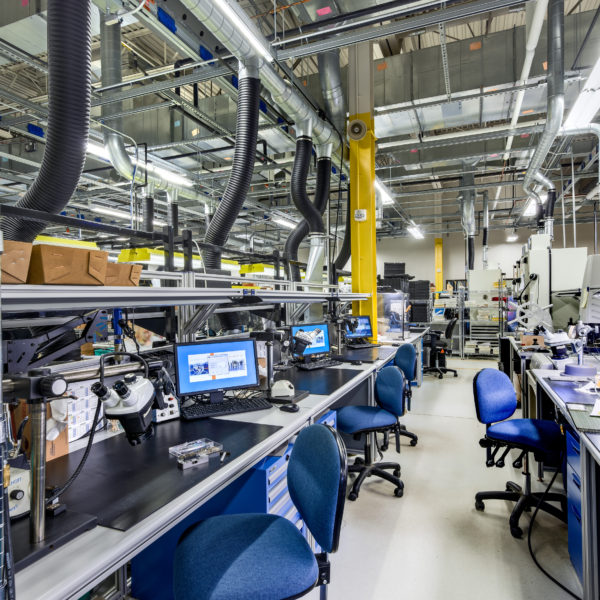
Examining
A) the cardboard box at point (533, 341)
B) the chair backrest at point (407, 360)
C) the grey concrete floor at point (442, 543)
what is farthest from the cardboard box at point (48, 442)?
the cardboard box at point (533, 341)

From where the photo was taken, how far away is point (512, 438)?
2.28m

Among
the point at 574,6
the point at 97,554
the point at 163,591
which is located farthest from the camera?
the point at 574,6

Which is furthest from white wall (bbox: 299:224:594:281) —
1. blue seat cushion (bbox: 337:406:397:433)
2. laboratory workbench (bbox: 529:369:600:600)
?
laboratory workbench (bbox: 529:369:600:600)

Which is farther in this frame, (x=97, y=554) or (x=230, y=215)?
(x=230, y=215)

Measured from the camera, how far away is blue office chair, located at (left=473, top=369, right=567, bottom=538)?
2.23 metres

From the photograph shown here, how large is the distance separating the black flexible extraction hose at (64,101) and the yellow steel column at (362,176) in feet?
11.3

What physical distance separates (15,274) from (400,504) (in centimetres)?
249

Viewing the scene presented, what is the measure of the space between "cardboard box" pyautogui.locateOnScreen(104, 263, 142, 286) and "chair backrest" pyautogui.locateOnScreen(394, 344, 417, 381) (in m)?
2.46

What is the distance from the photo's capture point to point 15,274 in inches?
41.4

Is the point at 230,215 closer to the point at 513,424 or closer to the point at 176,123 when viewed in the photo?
the point at 513,424

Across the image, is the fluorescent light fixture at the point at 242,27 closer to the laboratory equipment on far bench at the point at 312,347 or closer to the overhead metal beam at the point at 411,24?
the overhead metal beam at the point at 411,24

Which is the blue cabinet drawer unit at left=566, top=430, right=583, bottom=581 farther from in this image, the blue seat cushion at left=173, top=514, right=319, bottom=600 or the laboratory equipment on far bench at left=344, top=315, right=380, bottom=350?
the laboratory equipment on far bench at left=344, top=315, right=380, bottom=350

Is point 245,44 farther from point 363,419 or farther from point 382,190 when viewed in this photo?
point 382,190

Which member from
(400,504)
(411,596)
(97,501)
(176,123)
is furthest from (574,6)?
(97,501)
